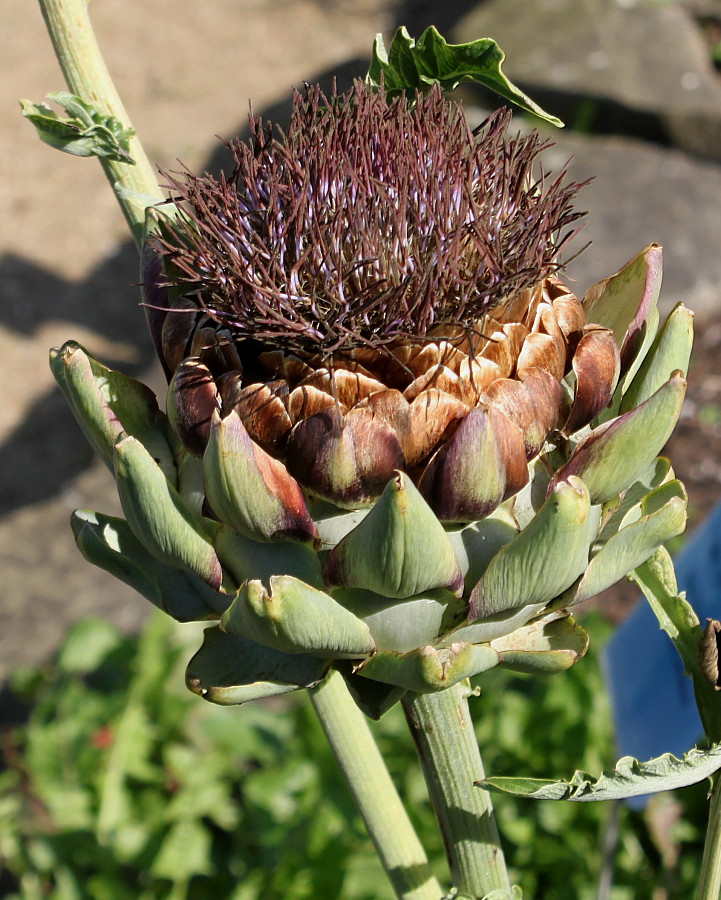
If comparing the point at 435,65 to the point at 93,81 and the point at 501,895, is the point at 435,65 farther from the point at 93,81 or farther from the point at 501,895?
the point at 501,895

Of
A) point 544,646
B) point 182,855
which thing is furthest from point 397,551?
point 182,855

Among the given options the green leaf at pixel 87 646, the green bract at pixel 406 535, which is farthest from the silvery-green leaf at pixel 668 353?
the green leaf at pixel 87 646

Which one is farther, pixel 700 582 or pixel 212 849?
pixel 212 849

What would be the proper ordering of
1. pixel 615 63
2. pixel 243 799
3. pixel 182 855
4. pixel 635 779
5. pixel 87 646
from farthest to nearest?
pixel 615 63 → pixel 87 646 → pixel 243 799 → pixel 182 855 → pixel 635 779

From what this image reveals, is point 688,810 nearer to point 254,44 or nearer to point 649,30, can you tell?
point 649,30

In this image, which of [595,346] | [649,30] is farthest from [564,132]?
[595,346]

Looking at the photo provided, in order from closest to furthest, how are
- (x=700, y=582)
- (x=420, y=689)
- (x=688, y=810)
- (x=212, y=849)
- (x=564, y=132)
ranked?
(x=420, y=689)
(x=700, y=582)
(x=688, y=810)
(x=212, y=849)
(x=564, y=132)

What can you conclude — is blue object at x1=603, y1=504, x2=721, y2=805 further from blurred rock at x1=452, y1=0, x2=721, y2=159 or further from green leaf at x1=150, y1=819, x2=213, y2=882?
blurred rock at x1=452, y1=0, x2=721, y2=159
